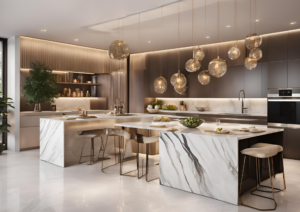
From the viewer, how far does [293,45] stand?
5793mm

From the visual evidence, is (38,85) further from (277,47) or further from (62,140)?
(277,47)

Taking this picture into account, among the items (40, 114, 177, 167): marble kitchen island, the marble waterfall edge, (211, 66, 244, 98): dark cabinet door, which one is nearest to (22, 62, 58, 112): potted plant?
(40, 114, 177, 167): marble kitchen island

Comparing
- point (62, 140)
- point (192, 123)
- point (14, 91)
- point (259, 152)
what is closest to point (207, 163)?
point (259, 152)

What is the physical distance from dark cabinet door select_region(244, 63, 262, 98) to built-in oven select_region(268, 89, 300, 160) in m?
0.47

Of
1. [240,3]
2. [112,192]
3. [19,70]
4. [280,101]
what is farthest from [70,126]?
[280,101]

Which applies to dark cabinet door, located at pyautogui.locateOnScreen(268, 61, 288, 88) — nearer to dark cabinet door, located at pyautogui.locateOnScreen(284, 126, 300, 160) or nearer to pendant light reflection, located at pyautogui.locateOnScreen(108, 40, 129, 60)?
dark cabinet door, located at pyautogui.locateOnScreen(284, 126, 300, 160)

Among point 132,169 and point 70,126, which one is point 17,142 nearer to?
point 70,126

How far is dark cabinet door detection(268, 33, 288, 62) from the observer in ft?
19.4

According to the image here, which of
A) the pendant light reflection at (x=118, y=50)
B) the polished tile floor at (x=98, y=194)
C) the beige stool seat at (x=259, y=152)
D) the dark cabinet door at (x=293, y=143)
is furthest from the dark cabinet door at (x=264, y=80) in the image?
the pendant light reflection at (x=118, y=50)

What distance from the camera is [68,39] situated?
22.4 ft

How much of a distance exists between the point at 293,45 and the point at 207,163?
401 cm

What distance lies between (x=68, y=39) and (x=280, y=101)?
213 inches

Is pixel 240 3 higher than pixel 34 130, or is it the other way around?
pixel 240 3

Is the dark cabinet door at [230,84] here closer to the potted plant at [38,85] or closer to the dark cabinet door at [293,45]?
the dark cabinet door at [293,45]
